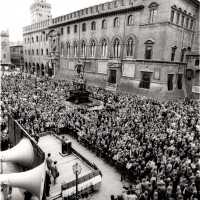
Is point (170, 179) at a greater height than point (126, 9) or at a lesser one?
lesser

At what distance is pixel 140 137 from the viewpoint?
43.2 feet

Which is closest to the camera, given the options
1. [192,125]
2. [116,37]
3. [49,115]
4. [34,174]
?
[34,174]

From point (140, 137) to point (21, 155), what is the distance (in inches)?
297

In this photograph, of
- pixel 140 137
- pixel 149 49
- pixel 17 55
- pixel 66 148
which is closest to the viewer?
pixel 66 148

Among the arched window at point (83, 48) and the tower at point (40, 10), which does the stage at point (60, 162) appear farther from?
the tower at point (40, 10)

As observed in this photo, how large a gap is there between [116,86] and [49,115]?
1534 centimetres

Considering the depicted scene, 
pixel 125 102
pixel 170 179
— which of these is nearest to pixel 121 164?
pixel 170 179

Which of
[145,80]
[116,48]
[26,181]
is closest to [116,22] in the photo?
[116,48]

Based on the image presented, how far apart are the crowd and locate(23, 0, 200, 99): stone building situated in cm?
617

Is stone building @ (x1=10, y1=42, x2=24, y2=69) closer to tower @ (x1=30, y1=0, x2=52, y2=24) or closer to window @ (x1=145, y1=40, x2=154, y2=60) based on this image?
tower @ (x1=30, y1=0, x2=52, y2=24)

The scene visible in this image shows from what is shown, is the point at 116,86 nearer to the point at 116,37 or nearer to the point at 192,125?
the point at 116,37

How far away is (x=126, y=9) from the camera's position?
27.0 meters

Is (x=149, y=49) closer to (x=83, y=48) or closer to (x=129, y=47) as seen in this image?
(x=129, y=47)

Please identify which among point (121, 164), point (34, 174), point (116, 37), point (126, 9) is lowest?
point (121, 164)
